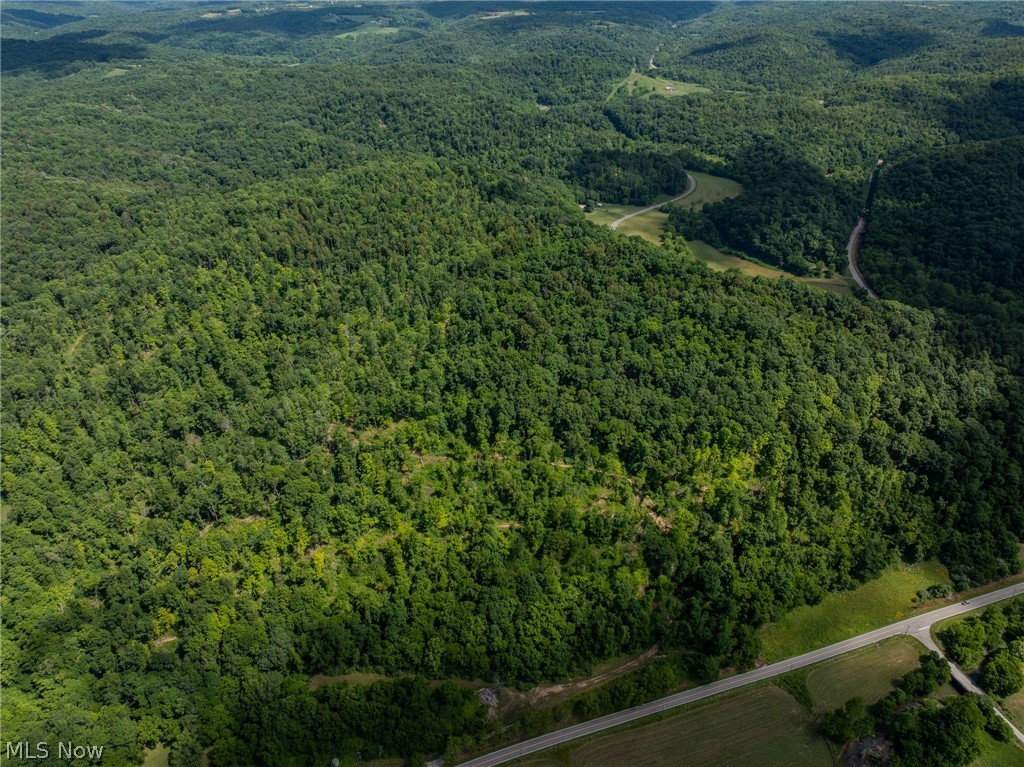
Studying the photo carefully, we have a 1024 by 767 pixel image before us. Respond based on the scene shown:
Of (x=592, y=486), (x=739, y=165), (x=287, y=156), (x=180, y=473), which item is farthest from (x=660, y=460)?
(x=287, y=156)

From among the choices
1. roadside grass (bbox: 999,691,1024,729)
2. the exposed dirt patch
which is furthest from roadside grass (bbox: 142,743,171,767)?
roadside grass (bbox: 999,691,1024,729)

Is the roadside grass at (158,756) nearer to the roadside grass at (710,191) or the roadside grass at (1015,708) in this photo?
the roadside grass at (1015,708)

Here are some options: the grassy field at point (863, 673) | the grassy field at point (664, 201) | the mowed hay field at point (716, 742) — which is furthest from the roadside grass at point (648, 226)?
the mowed hay field at point (716, 742)

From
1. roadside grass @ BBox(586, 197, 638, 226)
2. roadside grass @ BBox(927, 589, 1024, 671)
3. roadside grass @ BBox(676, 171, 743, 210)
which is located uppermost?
roadside grass @ BBox(676, 171, 743, 210)

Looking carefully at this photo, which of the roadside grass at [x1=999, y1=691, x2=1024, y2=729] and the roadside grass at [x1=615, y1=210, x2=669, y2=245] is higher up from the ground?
the roadside grass at [x1=615, y1=210, x2=669, y2=245]

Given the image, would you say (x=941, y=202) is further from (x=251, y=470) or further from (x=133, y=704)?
(x=133, y=704)

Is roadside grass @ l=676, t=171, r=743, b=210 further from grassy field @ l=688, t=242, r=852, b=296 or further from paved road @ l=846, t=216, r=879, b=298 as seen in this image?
paved road @ l=846, t=216, r=879, b=298

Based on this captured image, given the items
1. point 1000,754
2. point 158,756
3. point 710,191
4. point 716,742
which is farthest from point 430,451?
point 710,191

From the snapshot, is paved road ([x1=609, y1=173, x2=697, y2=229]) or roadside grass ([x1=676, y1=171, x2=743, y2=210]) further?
roadside grass ([x1=676, y1=171, x2=743, y2=210])
